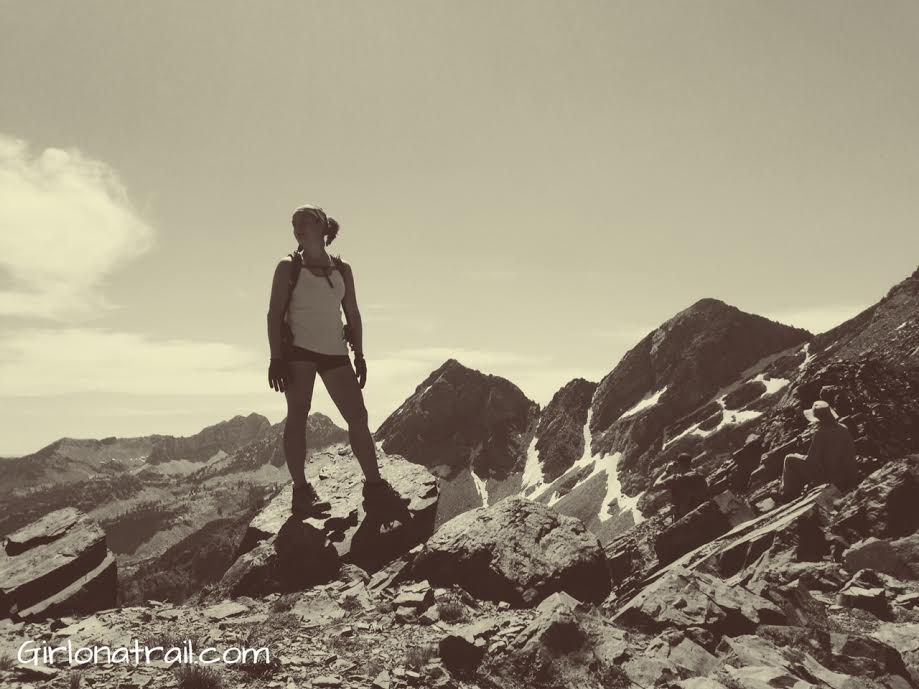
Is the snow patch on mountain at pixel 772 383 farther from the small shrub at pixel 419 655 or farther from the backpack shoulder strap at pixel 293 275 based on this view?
the small shrub at pixel 419 655

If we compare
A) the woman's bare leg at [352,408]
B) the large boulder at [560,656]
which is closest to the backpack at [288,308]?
the woman's bare leg at [352,408]

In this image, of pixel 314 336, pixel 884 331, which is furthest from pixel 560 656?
pixel 884 331

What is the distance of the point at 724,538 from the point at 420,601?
9669 millimetres

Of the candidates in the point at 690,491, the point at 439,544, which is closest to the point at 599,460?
the point at 690,491

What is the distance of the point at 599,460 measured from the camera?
7466 inches

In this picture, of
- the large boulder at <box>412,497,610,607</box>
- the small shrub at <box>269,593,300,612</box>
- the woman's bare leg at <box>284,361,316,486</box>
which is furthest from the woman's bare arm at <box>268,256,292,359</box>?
the large boulder at <box>412,497,610,607</box>

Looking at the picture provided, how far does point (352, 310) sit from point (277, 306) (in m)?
1.24

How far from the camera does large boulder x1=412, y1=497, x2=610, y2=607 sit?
25.8 feet

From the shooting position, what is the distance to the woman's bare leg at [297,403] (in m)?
8.14

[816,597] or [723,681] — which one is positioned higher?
[723,681]

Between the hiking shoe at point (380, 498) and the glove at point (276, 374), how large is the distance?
2.35m

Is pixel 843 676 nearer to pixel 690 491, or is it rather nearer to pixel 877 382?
pixel 690 491

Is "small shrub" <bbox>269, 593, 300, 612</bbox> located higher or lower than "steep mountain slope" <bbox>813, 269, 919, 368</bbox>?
lower

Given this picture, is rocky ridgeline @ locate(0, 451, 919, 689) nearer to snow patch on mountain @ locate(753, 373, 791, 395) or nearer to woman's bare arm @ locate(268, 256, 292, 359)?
woman's bare arm @ locate(268, 256, 292, 359)
